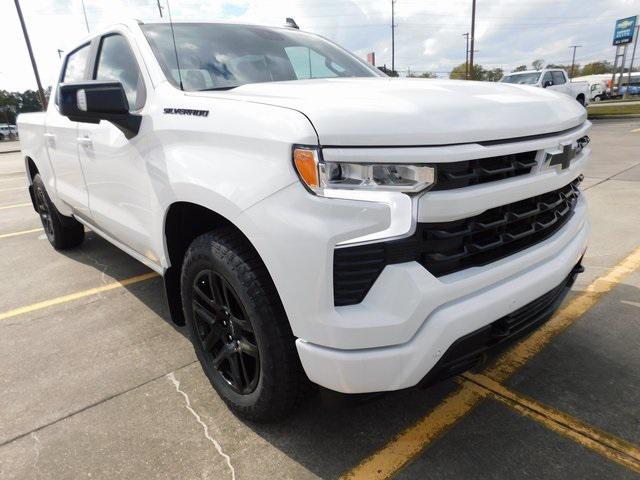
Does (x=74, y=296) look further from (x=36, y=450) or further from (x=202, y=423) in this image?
(x=202, y=423)

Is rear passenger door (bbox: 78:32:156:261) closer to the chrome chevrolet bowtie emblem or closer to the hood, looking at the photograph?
the hood

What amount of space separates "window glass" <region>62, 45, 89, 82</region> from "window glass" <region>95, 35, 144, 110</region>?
41cm

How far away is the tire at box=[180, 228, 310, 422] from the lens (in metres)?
1.83

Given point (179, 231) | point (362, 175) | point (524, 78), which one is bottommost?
point (179, 231)

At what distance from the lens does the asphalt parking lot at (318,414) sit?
1.96 m

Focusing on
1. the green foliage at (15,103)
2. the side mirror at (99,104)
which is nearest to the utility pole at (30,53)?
the side mirror at (99,104)

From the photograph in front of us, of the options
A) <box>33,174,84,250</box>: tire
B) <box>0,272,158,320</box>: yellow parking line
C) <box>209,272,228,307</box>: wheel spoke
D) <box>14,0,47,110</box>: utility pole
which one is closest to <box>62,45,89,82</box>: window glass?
<box>33,174,84,250</box>: tire

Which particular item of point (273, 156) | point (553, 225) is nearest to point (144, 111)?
point (273, 156)

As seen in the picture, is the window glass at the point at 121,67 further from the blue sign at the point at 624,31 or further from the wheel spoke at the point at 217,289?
the blue sign at the point at 624,31

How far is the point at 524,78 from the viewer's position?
1712cm

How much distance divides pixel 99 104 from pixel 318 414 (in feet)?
5.90

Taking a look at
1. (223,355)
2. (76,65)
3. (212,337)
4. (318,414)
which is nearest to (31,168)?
(76,65)

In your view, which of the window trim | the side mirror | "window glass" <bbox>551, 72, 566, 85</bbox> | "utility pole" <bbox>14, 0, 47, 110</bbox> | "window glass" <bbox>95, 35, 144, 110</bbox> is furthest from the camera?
"utility pole" <bbox>14, 0, 47, 110</bbox>

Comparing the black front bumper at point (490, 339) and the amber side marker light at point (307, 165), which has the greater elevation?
the amber side marker light at point (307, 165)
